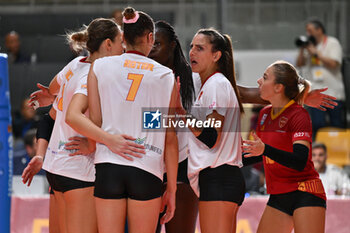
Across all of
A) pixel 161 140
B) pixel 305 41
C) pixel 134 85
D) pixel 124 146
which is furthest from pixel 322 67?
pixel 124 146

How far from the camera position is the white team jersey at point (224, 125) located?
3387mm

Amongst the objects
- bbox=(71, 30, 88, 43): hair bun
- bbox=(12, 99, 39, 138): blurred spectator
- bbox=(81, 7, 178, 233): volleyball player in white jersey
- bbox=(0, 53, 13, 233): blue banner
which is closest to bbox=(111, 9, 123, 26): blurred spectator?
bbox=(71, 30, 88, 43): hair bun

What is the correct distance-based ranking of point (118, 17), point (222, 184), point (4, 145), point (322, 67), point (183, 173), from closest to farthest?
point (4, 145), point (222, 184), point (183, 173), point (118, 17), point (322, 67)

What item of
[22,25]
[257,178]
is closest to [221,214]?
[257,178]

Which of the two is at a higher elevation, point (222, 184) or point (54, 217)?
point (222, 184)

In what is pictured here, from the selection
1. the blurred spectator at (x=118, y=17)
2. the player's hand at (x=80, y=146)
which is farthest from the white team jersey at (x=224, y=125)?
the blurred spectator at (x=118, y=17)

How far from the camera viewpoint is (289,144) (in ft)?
12.2

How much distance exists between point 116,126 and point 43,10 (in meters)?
7.58

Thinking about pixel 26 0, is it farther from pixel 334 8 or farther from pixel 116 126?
pixel 116 126

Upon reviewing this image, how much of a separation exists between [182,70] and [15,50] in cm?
438

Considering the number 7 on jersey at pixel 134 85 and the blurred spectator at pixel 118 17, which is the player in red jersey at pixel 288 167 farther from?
the blurred spectator at pixel 118 17

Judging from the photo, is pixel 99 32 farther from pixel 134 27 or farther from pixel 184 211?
pixel 184 211

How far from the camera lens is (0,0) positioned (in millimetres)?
10031

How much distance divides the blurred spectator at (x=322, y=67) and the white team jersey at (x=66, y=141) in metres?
4.51
